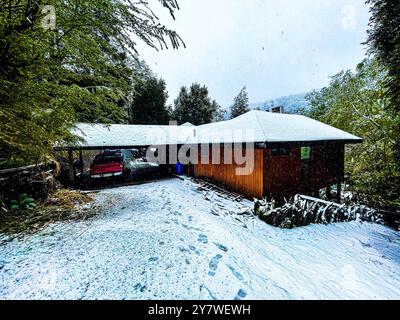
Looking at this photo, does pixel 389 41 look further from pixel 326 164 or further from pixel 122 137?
pixel 122 137

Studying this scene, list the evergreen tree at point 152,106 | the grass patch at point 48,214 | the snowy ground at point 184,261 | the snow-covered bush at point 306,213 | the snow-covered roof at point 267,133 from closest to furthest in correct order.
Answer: the snowy ground at point 184,261 → the grass patch at point 48,214 → the snow-covered bush at point 306,213 → the snow-covered roof at point 267,133 → the evergreen tree at point 152,106

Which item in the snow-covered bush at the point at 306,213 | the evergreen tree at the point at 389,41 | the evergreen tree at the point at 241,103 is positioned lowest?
the snow-covered bush at the point at 306,213

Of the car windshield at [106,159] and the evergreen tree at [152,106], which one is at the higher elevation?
the evergreen tree at [152,106]

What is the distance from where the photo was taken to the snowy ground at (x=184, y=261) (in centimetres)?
308

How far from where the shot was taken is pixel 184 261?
374 centimetres

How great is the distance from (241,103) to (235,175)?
2997cm

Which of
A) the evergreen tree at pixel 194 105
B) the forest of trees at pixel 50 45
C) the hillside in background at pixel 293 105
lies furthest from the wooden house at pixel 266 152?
the evergreen tree at pixel 194 105

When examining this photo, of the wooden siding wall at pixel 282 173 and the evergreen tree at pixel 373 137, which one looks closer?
the wooden siding wall at pixel 282 173

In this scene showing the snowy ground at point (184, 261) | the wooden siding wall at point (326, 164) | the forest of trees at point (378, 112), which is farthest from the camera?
the wooden siding wall at point (326, 164)

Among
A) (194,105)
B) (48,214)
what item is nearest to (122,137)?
(48,214)

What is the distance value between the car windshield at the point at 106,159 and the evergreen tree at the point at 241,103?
28.6 metres

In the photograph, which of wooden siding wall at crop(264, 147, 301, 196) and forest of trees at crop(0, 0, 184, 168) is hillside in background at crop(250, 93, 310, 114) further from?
forest of trees at crop(0, 0, 184, 168)

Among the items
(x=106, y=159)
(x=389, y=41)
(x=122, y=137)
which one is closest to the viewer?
(x=389, y=41)

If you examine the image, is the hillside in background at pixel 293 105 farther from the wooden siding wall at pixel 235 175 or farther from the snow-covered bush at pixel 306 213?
the snow-covered bush at pixel 306 213
